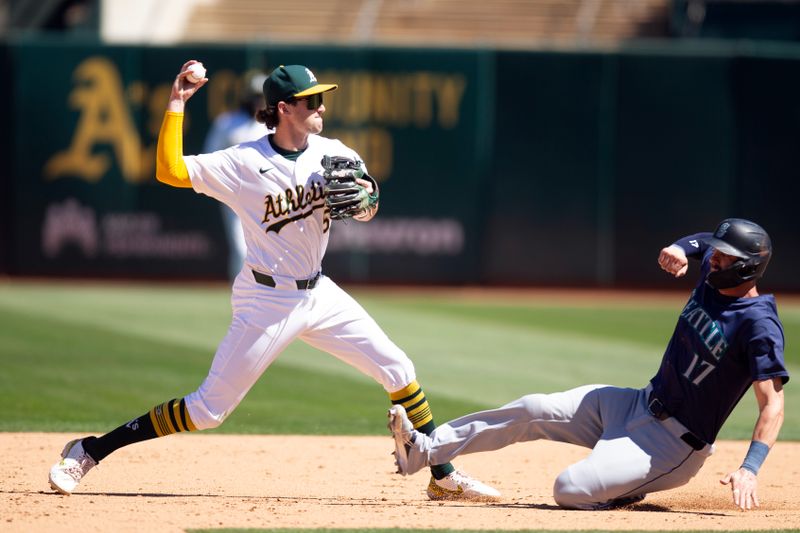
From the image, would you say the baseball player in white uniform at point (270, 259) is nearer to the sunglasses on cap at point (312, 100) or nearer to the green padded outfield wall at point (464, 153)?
the sunglasses on cap at point (312, 100)

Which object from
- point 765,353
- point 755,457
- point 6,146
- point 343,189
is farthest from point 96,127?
point 755,457

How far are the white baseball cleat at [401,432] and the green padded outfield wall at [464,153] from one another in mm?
10536

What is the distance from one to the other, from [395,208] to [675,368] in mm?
10849

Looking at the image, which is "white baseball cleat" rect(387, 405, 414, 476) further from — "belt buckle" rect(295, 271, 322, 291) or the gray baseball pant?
"belt buckle" rect(295, 271, 322, 291)

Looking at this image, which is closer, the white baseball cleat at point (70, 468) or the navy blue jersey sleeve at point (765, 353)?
the navy blue jersey sleeve at point (765, 353)

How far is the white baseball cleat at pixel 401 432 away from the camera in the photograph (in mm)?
5652

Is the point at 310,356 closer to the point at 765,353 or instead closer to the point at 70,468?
the point at 70,468

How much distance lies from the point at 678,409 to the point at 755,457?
1.55 feet

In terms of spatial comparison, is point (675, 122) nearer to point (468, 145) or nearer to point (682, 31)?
point (468, 145)

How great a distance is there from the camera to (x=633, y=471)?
5.66 metres

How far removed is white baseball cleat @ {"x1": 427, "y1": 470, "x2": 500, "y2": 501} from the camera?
6.11m

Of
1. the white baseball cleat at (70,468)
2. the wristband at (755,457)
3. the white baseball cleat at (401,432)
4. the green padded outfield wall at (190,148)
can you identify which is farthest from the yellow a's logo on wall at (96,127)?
the wristband at (755,457)

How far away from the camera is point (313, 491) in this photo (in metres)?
6.34

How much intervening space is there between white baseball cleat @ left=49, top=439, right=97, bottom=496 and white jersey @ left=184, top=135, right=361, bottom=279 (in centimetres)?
118
